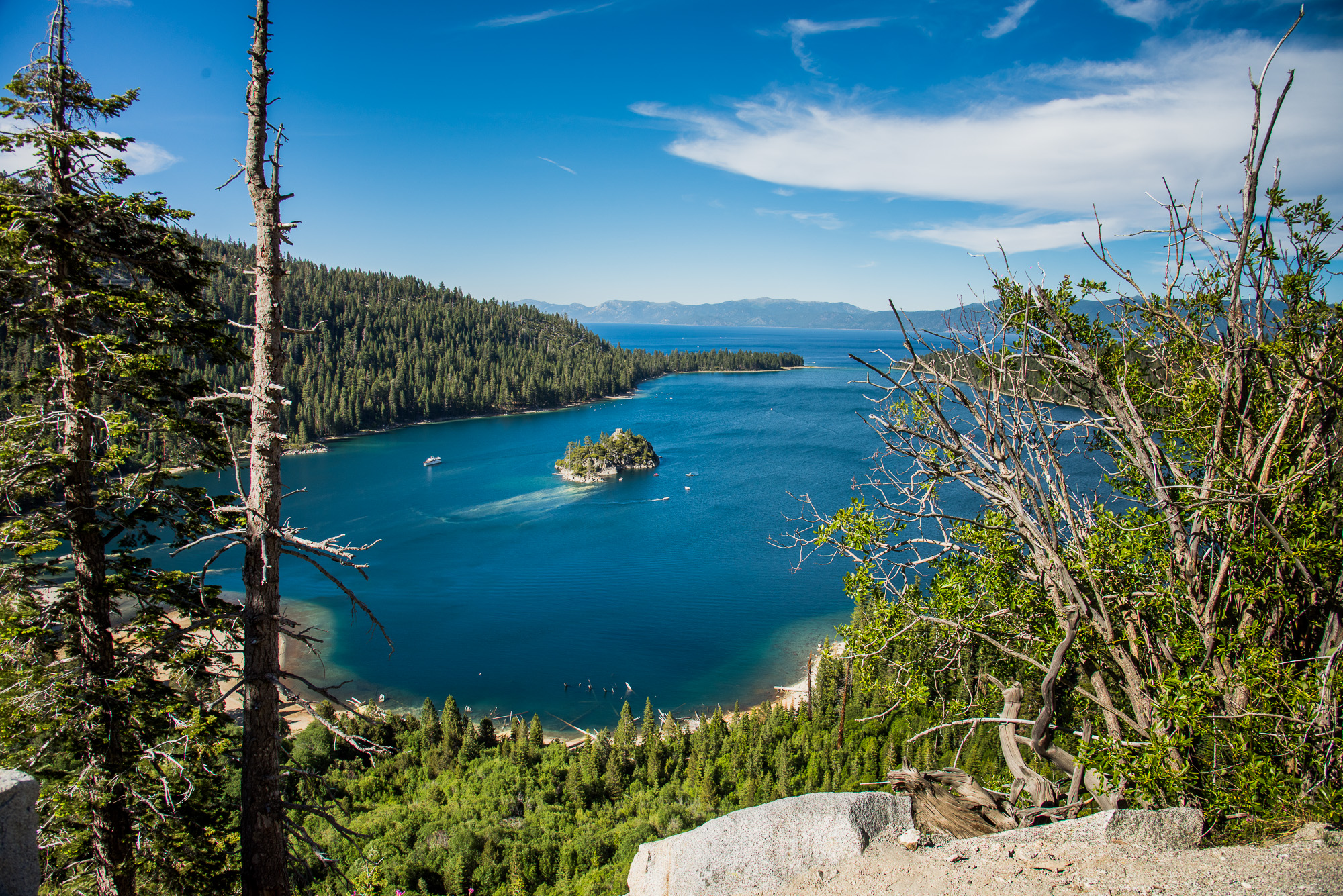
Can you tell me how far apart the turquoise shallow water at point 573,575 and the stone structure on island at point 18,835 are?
8.02 meters

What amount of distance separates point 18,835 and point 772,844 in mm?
4769

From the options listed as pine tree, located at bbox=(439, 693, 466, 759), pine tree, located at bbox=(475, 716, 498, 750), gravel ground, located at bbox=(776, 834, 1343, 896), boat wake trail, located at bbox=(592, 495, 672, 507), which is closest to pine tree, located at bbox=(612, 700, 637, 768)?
pine tree, located at bbox=(475, 716, 498, 750)

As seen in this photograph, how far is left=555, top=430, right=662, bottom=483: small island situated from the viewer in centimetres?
6006

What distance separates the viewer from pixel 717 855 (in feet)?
16.6

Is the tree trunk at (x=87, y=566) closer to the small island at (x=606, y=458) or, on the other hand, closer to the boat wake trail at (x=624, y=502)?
the boat wake trail at (x=624, y=502)

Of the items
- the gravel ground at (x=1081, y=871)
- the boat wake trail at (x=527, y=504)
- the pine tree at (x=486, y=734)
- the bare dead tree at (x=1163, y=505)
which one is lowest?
the pine tree at (x=486, y=734)

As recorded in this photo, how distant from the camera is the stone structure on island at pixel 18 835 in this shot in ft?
13.3

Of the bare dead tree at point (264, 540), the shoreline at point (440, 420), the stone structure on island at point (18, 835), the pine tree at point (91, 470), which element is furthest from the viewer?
the shoreline at point (440, 420)

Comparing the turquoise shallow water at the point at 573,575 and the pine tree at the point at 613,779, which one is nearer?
the pine tree at the point at 613,779

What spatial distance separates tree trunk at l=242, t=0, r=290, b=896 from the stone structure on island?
3.60 ft

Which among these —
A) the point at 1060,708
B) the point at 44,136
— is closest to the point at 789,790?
the point at 1060,708

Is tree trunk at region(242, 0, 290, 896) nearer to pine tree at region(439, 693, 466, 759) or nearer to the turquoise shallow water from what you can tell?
the turquoise shallow water

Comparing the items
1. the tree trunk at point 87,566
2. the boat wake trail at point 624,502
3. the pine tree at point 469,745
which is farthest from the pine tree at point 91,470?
the boat wake trail at point 624,502

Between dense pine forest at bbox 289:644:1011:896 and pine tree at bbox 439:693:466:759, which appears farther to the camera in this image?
pine tree at bbox 439:693:466:759
